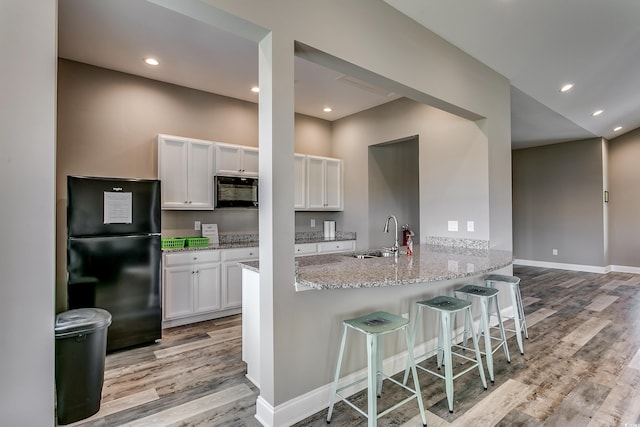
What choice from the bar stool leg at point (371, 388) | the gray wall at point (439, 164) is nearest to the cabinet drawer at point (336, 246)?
the gray wall at point (439, 164)

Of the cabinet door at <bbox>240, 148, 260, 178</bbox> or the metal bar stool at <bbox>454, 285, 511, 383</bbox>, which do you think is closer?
the metal bar stool at <bbox>454, 285, 511, 383</bbox>

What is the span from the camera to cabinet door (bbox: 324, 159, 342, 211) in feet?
17.4

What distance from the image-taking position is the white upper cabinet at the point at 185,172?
148 inches

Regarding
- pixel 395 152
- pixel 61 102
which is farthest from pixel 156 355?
pixel 395 152

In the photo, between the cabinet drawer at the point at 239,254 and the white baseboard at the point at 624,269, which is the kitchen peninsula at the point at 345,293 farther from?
the white baseboard at the point at 624,269

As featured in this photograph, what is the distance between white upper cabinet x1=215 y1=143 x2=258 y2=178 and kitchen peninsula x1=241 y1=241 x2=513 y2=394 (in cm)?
207

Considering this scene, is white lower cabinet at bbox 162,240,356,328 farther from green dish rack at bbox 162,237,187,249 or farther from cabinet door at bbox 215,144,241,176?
cabinet door at bbox 215,144,241,176

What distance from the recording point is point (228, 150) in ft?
13.8

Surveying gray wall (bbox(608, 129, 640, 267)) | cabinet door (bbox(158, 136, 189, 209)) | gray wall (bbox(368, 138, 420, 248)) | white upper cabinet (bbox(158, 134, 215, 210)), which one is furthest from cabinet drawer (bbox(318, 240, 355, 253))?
gray wall (bbox(608, 129, 640, 267))

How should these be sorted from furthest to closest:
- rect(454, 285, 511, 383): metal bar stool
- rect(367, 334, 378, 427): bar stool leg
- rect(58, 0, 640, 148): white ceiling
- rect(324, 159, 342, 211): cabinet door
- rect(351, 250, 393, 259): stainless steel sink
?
rect(324, 159, 342, 211): cabinet door < rect(351, 250, 393, 259): stainless steel sink < rect(58, 0, 640, 148): white ceiling < rect(454, 285, 511, 383): metal bar stool < rect(367, 334, 378, 427): bar stool leg

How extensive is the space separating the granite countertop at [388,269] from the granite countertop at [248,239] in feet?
5.04

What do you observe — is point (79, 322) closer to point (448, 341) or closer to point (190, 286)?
point (190, 286)

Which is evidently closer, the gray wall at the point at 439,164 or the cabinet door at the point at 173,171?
the gray wall at the point at 439,164

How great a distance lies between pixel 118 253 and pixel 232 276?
4.41 ft
